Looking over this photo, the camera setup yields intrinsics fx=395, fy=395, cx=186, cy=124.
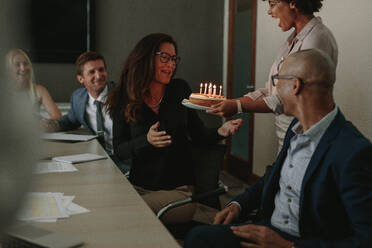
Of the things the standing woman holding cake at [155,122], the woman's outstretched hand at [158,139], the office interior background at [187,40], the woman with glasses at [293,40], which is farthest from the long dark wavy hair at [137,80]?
the office interior background at [187,40]

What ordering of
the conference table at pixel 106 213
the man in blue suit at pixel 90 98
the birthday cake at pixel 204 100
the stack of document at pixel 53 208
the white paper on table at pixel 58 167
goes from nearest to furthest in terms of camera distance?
the conference table at pixel 106 213
the stack of document at pixel 53 208
the white paper on table at pixel 58 167
the birthday cake at pixel 204 100
the man in blue suit at pixel 90 98

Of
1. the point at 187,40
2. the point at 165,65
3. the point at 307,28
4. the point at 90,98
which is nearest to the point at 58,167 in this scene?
the point at 165,65

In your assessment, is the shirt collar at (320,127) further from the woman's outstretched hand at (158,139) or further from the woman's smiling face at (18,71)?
the woman's smiling face at (18,71)

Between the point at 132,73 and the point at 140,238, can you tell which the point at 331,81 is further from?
the point at 132,73

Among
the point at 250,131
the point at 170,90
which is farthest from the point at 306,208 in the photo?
the point at 250,131

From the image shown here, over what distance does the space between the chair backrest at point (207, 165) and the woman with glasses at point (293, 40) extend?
235 mm

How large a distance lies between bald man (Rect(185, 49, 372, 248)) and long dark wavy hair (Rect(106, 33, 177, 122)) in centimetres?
92

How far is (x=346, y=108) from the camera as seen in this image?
268cm

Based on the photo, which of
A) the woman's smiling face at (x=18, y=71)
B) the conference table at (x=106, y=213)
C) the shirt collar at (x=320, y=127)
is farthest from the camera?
the shirt collar at (x=320, y=127)

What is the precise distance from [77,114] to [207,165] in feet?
5.16

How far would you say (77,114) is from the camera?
311cm

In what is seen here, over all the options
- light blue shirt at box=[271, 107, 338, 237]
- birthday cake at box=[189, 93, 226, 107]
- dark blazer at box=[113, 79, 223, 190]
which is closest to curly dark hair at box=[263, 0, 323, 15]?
birthday cake at box=[189, 93, 226, 107]

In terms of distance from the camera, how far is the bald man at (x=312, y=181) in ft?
3.72

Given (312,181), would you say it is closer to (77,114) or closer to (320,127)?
(320,127)
